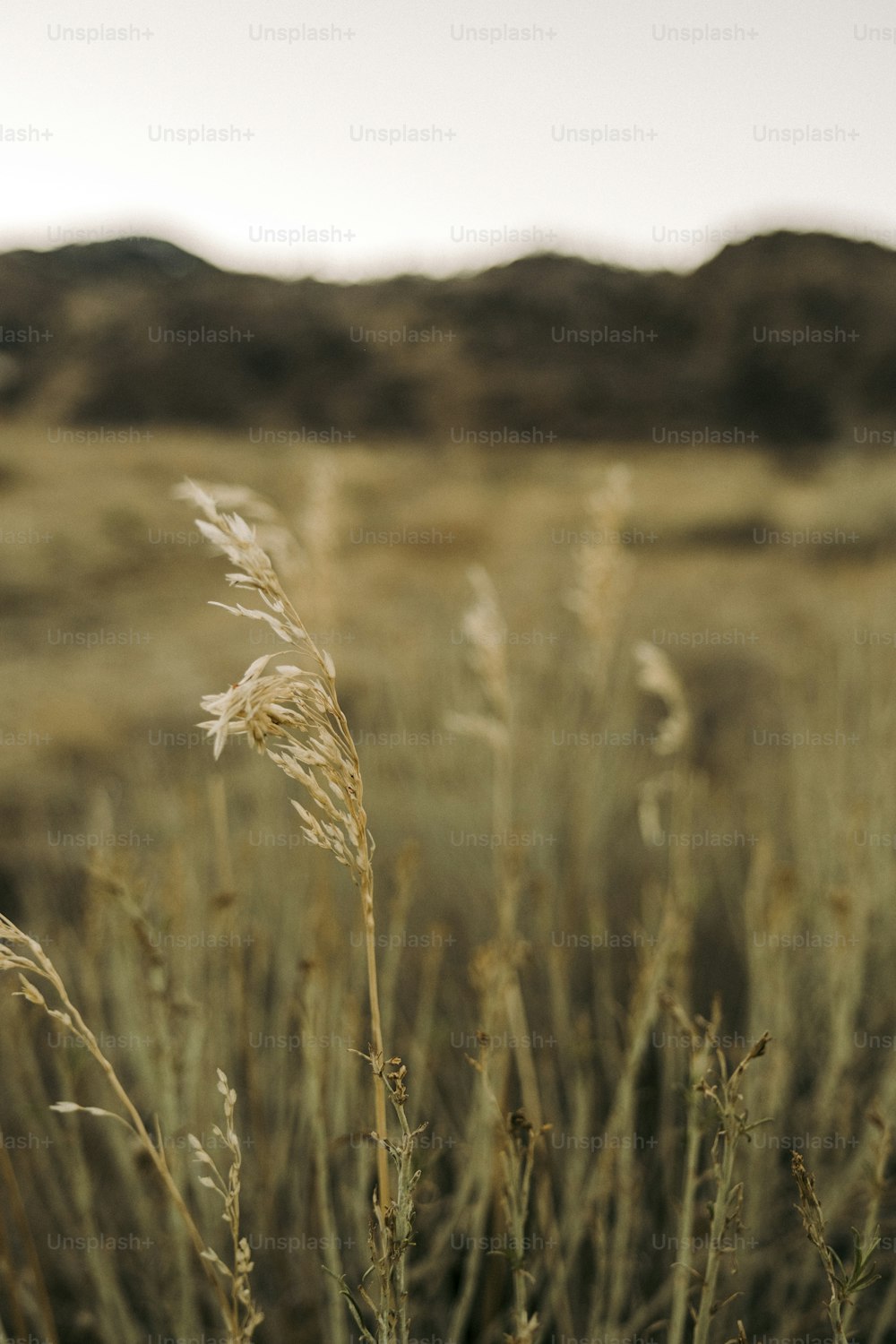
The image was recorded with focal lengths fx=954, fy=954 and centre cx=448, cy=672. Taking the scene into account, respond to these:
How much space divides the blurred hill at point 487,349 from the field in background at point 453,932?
994 inches

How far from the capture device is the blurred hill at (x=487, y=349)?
33.0 metres

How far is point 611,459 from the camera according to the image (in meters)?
22.9

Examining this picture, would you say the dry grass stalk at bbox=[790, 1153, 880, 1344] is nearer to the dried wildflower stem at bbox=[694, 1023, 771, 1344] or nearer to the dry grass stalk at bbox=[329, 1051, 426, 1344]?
the dried wildflower stem at bbox=[694, 1023, 771, 1344]

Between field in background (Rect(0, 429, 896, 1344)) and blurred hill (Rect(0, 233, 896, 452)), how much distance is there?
82.8 feet

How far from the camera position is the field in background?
1.50 meters

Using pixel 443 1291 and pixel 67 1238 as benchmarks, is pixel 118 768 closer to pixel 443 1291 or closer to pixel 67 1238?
pixel 67 1238

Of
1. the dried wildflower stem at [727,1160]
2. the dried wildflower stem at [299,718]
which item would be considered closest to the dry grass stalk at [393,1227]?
the dried wildflower stem at [299,718]

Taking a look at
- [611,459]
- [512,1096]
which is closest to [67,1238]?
[512,1096]

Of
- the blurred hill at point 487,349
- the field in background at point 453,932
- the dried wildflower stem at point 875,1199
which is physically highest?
the blurred hill at point 487,349

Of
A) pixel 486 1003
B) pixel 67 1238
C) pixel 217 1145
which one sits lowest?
pixel 67 1238

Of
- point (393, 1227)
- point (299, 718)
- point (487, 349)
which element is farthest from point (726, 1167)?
point (487, 349)

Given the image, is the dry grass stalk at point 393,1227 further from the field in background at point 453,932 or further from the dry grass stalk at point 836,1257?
the dry grass stalk at point 836,1257

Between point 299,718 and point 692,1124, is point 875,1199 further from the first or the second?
point 299,718

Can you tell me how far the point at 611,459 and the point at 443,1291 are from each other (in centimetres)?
2246
